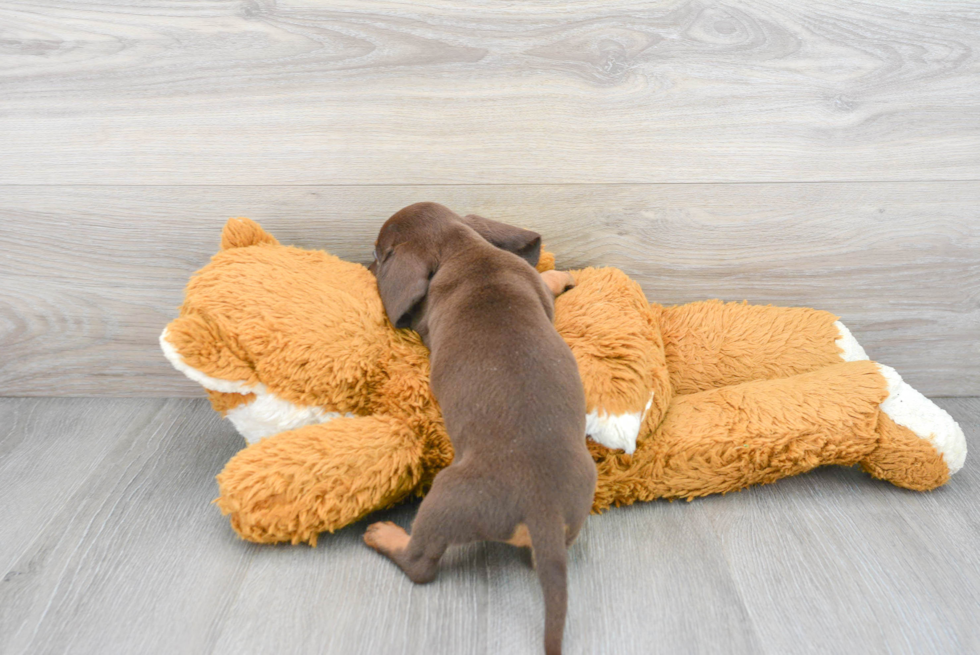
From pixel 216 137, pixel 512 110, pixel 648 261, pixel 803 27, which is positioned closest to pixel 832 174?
pixel 803 27

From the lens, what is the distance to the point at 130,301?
1457 mm

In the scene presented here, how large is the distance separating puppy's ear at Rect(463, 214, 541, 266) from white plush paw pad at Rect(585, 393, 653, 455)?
30 centimetres

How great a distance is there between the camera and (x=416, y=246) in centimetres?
114

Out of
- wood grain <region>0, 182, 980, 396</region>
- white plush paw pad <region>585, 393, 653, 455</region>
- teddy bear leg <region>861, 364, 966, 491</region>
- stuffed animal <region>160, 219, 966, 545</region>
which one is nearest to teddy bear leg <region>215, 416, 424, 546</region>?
stuffed animal <region>160, 219, 966, 545</region>

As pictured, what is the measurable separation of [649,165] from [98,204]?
107 cm

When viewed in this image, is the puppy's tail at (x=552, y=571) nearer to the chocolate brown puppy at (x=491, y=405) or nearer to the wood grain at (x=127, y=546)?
the chocolate brown puppy at (x=491, y=405)

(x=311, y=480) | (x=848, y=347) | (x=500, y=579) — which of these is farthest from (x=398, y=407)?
(x=848, y=347)

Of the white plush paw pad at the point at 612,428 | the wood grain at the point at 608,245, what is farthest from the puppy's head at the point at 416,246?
the white plush paw pad at the point at 612,428

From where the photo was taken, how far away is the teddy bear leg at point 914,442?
46.0 inches

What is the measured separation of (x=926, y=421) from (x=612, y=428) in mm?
540

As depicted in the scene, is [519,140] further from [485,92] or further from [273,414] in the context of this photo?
[273,414]

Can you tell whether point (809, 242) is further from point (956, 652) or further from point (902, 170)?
point (956, 652)

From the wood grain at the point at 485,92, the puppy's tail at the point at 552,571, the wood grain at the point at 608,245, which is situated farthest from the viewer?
the wood grain at the point at 608,245

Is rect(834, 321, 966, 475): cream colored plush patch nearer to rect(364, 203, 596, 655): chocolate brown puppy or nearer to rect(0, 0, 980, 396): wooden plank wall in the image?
rect(0, 0, 980, 396): wooden plank wall
